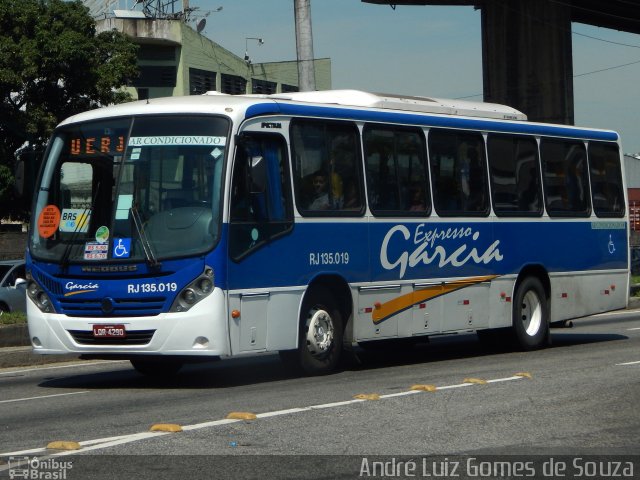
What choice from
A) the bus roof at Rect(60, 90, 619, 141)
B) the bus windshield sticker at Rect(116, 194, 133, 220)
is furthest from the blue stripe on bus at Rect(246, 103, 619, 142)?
the bus windshield sticker at Rect(116, 194, 133, 220)

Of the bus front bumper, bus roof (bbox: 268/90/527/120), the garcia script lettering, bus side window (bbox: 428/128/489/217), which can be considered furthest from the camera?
bus side window (bbox: 428/128/489/217)

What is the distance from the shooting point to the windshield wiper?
1266cm

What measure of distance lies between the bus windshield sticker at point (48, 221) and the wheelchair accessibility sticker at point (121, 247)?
91 centimetres

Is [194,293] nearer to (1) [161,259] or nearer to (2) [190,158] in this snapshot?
(1) [161,259]

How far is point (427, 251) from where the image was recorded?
52.1 feet

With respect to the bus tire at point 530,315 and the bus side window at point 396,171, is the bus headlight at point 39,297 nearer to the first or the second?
the bus side window at point 396,171

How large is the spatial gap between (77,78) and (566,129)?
78.9ft

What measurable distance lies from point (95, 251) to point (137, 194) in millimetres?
735

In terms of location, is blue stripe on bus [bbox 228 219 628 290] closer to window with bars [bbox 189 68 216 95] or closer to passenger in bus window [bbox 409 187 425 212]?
passenger in bus window [bbox 409 187 425 212]

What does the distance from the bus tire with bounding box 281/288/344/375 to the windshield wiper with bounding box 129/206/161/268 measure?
76.8 inches

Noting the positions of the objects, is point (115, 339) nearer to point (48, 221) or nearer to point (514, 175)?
point (48, 221)

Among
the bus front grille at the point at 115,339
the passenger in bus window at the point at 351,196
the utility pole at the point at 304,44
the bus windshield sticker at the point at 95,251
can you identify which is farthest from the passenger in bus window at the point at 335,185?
the utility pole at the point at 304,44

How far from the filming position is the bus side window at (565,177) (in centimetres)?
1836

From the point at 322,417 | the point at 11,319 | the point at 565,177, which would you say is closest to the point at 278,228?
the point at 322,417
